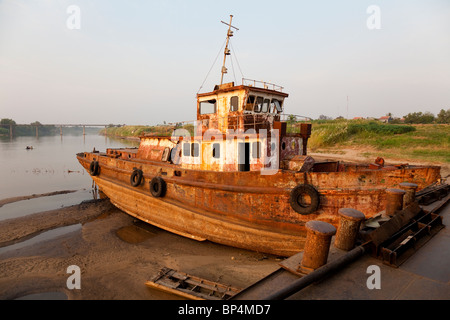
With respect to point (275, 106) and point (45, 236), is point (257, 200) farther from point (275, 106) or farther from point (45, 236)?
point (45, 236)

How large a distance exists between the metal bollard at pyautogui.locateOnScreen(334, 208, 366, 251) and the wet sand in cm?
340

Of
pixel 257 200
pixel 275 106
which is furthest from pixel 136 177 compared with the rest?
pixel 275 106

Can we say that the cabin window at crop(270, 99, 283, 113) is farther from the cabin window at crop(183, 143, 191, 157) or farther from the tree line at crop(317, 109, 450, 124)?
the tree line at crop(317, 109, 450, 124)

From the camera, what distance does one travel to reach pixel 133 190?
1067 centimetres

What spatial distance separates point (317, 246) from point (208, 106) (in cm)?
792

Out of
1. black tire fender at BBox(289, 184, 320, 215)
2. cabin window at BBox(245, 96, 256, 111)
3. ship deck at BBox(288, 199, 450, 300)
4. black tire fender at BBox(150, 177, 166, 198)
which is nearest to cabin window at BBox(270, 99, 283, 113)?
cabin window at BBox(245, 96, 256, 111)

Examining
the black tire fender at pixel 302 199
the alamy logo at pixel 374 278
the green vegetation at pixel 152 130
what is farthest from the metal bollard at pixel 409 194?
the green vegetation at pixel 152 130

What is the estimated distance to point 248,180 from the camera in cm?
719
